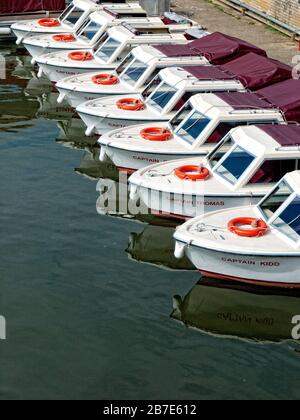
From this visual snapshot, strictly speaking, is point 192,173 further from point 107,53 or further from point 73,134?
point 107,53

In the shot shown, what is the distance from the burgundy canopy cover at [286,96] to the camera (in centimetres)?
2531

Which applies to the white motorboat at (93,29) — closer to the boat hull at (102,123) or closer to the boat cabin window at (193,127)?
the boat hull at (102,123)

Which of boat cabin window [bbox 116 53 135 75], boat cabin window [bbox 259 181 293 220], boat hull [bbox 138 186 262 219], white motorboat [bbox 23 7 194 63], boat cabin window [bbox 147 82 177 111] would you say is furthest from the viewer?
white motorboat [bbox 23 7 194 63]

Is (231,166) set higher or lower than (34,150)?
higher

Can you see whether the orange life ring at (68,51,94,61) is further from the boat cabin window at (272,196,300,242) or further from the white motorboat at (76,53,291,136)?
the boat cabin window at (272,196,300,242)

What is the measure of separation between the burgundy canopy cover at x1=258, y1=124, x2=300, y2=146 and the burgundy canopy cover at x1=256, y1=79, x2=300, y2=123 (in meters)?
1.69

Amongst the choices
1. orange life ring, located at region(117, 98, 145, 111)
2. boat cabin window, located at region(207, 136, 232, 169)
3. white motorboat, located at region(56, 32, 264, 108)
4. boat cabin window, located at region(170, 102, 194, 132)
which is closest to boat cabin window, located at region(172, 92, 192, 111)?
boat cabin window, located at region(170, 102, 194, 132)

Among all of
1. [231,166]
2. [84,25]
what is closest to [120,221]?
[231,166]

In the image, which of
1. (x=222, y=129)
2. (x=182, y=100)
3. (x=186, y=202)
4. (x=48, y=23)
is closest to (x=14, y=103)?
(x=48, y=23)

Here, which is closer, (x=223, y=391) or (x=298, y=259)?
(x=223, y=391)

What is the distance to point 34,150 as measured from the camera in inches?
1133

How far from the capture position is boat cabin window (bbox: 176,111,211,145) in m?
25.3
